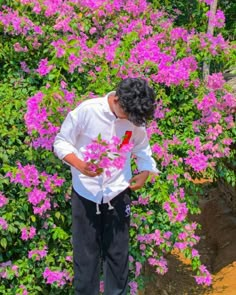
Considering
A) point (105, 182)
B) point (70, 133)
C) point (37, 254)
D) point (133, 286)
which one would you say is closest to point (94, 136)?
point (70, 133)

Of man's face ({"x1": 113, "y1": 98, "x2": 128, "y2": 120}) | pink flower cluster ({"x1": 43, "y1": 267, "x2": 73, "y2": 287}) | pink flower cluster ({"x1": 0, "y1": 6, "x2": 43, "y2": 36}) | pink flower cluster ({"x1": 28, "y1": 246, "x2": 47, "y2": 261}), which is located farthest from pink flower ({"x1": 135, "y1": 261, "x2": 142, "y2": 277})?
pink flower cluster ({"x1": 0, "y1": 6, "x2": 43, "y2": 36})

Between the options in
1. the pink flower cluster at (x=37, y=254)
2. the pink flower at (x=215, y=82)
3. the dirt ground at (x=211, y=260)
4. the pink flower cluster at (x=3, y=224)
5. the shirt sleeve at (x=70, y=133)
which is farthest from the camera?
the dirt ground at (x=211, y=260)

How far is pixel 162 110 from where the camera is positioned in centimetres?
366

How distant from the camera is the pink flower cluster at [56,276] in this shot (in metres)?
3.17

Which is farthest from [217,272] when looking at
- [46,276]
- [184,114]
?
[46,276]

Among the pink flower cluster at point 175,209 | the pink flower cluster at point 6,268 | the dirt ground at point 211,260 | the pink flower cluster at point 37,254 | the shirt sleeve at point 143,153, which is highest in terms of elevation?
the shirt sleeve at point 143,153

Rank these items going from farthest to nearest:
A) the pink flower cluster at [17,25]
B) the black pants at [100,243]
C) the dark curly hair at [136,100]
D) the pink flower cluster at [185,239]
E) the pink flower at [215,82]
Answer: the pink flower at [215,82], the pink flower cluster at [17,25], the pink flower cluster at [185,239], the black pants at [100,243], the dark curly hair at [136,100]

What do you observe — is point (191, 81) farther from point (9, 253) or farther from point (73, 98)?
point (9, 253)

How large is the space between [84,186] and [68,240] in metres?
0.80


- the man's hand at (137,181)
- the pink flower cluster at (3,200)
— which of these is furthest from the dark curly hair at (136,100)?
the pink flower cluster at (3,200)

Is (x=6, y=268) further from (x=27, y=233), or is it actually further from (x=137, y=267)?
(x=137, y=267)

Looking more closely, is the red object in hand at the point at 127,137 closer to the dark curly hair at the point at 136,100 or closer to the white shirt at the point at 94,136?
the white shirt at the point at 94,136

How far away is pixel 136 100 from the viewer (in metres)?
2.37

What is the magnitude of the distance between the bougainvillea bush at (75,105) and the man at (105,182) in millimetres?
464
